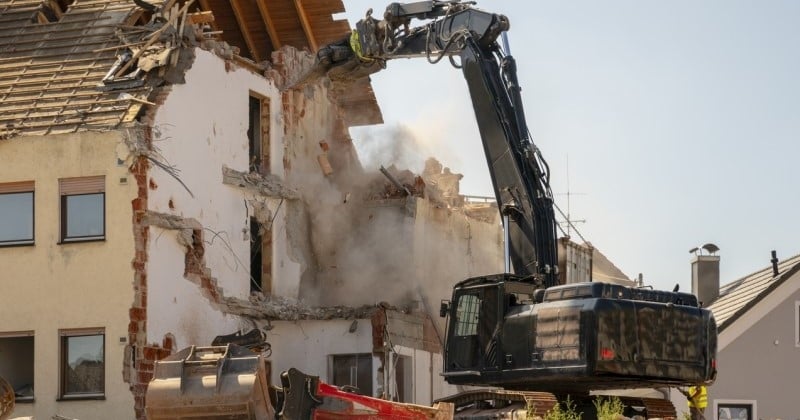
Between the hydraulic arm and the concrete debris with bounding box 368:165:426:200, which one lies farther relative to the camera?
the concrete debris with bounding box 368:165:426:200

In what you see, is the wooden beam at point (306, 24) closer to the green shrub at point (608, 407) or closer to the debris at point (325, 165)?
the debris at point (325, 165)

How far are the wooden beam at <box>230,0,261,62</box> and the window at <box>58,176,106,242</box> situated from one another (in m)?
7.80

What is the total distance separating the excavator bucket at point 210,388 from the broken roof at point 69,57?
653 centimetres

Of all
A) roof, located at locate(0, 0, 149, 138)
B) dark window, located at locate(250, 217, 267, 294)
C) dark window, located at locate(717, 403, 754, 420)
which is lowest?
dark window, located at locate(717, 403, 754, 420)

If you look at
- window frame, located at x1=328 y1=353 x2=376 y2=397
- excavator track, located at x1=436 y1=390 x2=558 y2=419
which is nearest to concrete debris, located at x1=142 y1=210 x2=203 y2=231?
window frame, located at x1=328 y1=353 x2=376 y2=397

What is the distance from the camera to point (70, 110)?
96.8 ft

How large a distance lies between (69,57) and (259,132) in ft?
14.3

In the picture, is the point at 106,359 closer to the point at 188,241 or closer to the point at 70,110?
the point at 188,241

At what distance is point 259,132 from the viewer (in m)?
33.5

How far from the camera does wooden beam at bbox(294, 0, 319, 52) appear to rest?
35719 mm

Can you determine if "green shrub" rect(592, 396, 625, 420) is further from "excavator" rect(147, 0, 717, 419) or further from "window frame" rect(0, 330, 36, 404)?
"window frame" rect(0, 330, 36, 404)

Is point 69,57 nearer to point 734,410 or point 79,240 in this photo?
point 79,240

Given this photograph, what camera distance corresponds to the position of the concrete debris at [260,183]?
3162cm

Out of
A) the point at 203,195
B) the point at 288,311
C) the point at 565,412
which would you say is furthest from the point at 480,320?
the point at 288,311
